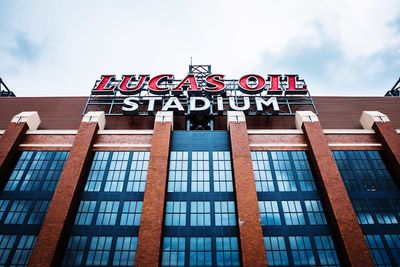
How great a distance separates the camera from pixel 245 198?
25844mm

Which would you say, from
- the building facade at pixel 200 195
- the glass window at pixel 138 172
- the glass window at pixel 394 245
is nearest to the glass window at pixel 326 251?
the building facade at pixel 200 195

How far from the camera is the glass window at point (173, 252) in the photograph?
23.5 m

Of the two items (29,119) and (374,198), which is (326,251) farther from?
(29,119)

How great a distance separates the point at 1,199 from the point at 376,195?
38.7m

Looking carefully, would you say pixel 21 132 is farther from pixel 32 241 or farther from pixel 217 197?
pixel 217 197

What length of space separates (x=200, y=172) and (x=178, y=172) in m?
2.45

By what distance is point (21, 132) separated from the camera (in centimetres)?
3241

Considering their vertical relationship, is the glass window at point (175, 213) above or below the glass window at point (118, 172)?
below

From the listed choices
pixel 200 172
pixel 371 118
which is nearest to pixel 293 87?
pixel 371 118

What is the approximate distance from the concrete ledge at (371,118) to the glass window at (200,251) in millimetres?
25570

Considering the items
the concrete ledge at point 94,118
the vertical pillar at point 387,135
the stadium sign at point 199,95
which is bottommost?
the vertical pillar at point 387,135

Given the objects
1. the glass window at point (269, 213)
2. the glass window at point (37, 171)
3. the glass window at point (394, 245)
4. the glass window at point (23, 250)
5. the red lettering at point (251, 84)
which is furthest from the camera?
the red lettering at point (251, 84)

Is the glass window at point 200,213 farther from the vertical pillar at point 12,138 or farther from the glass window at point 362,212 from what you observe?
the vertical pillar at point 12,138

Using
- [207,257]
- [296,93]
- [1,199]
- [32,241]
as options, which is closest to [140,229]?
[207,257]
